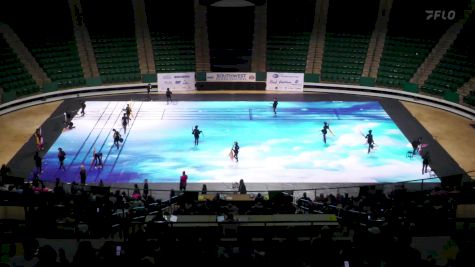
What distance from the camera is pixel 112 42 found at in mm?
48781

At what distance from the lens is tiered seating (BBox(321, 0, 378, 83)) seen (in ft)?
154

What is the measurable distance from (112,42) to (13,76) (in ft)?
31.3

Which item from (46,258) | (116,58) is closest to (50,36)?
(116,58)

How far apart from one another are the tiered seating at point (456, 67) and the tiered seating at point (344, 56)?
6.22 meters

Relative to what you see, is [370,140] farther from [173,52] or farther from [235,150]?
[173,52]

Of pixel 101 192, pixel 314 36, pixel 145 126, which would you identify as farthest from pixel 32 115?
pixel 314 36

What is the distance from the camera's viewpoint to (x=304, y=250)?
1333 cm

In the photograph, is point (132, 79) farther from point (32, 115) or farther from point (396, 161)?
point (396, 161)

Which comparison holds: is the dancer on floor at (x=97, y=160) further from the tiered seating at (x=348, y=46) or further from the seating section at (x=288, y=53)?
the tiered seating at (x=348, y=46)

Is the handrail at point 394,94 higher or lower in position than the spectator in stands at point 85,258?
higher

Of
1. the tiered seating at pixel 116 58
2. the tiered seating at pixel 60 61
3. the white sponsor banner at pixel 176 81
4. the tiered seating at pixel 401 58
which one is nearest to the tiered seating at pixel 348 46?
the tiered seating at pixel 401 58

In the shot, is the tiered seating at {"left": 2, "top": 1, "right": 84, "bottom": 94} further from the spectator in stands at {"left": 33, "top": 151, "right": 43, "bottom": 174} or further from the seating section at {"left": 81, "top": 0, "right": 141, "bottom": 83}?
the spectator in stands at {"left": 33, "top": 151, "right": 43, "bottom": 174}

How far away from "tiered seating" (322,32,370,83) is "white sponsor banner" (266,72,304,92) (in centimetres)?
236

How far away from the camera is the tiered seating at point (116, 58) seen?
46781mm
